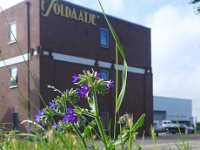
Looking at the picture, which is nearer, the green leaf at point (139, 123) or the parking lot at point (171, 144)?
the green leaf at point (139, 123)

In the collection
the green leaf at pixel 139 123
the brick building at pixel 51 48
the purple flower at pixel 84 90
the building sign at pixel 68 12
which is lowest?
the green leaf at pixel 139 123

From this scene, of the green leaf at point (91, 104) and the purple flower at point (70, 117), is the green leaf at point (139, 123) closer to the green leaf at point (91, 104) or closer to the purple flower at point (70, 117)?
the green leaf at point (91, 104)

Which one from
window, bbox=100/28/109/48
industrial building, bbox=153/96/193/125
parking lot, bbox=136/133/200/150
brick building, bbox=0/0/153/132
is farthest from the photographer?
industrial building, bbox=153/96/193/125

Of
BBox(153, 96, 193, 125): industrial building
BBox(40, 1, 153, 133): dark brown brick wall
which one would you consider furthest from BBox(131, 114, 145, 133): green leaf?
BBox(153, 96, 193, 125): industrial building

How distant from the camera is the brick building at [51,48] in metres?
29.4

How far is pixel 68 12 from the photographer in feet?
104

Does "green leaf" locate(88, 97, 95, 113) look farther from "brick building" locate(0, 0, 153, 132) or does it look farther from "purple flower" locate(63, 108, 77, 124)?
"brick building" locate(0, 0, 153, 132)

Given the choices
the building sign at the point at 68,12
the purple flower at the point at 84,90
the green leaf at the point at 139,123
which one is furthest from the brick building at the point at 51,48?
the green leaf at the point at 139,123

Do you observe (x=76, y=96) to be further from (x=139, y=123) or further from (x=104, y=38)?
(x=104, y=38)

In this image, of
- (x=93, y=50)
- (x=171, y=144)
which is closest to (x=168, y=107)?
(x=93, y=50)

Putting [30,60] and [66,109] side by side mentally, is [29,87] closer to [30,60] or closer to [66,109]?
[30,60]

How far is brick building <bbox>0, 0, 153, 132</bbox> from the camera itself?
2944 cm

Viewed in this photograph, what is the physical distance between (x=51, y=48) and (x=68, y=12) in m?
3.45

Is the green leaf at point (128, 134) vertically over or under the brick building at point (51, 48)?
under
